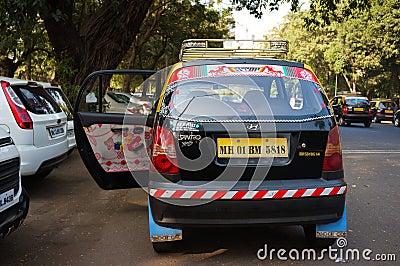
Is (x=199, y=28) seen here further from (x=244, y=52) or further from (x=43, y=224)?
(x=43, y=224)

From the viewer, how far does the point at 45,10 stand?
10469mm

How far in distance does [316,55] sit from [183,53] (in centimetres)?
4416

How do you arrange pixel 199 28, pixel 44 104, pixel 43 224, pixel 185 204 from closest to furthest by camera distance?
pixel 185 204 → pixel 43 224 → pixel 44 104 → pixel 199 28

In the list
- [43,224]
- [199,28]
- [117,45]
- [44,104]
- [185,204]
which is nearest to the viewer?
[185,204]

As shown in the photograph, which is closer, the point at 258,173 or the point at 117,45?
the point at 258,173

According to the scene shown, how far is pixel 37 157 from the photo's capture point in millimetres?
6289

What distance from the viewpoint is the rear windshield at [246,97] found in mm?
3922

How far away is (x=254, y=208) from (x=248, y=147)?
1.60 ft

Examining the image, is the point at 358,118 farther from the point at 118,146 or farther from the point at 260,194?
the point at 260,194

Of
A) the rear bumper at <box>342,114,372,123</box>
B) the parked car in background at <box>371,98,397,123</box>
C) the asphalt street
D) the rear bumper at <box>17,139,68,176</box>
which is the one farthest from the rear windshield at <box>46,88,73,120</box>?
the parked car in background at <box>371,98,397,123</box>

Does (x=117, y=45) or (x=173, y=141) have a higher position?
(x=117, y=45)

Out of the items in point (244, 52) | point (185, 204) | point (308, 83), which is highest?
point (244, 52)

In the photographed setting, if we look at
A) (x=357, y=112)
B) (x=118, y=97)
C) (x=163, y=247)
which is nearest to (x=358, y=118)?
(x=357, y=112)

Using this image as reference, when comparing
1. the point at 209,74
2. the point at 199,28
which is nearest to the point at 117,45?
the point at 209,74
